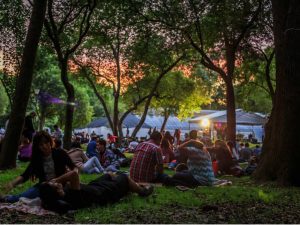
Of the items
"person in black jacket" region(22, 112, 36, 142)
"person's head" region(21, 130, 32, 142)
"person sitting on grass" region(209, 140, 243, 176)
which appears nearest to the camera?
"person sitting on grass" region(209, 140, 243, 176)

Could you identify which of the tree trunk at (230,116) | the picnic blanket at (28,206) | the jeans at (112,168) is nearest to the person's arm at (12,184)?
the picnic blanket at (28,206)

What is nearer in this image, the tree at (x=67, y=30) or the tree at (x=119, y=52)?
the tree at (x=67, y=30)

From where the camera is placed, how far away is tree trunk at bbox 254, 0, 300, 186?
1152cm

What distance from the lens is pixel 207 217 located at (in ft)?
23.2

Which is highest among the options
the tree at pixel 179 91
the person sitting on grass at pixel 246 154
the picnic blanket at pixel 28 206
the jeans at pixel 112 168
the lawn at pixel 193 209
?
the tree at pixel 179 91

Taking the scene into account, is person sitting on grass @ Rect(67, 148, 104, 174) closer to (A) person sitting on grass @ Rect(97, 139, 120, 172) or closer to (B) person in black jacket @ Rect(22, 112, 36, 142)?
(A) person sitting on grass @ Rect(97, 139, 120, 172)

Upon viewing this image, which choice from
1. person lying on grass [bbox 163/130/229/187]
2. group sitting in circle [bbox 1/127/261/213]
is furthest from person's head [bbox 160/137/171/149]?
person lying on grass [bbox 163/130/229/187]

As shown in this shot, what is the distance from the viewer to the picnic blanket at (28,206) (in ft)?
23.9

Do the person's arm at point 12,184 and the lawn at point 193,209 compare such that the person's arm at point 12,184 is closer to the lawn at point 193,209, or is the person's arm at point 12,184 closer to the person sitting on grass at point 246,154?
the lawn at point 193,209

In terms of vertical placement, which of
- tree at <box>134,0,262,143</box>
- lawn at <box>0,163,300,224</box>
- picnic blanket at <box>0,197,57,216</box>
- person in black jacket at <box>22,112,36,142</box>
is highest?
tree at <box>134,0,262,143</box>

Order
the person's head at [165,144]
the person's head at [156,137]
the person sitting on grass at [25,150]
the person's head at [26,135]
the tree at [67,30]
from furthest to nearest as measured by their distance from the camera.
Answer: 1. the tree at [67,30]
2. the person's head at [165,144]
3. the person's head at [26,135]
4. the person sitting on grass at [25,150]
5. the person's head at [156,137]

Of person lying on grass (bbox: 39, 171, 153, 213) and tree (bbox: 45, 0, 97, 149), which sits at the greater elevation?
tree (bbox: 45, 0, 97, 149)

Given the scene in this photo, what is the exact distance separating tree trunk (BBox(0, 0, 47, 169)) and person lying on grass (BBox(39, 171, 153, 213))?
25.3 ft

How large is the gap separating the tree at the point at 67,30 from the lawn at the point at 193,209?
12.6 metres
